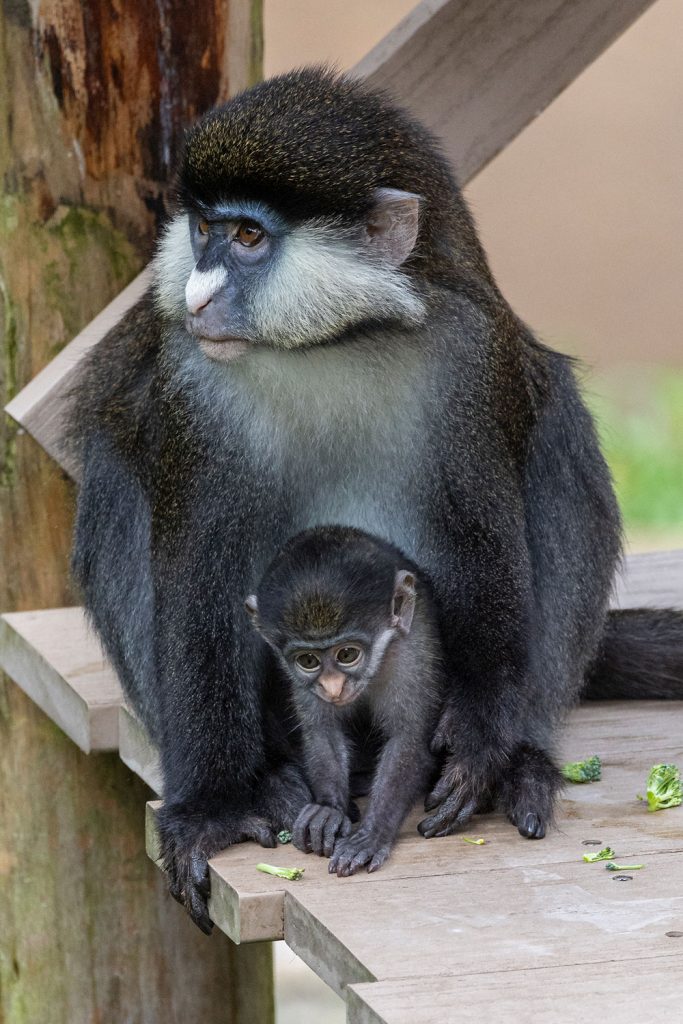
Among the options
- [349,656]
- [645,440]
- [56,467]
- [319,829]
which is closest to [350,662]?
[349,656]

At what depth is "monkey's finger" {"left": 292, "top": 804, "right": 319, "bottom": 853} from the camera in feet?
11.1

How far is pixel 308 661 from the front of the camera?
347 centimetres

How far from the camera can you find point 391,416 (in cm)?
362

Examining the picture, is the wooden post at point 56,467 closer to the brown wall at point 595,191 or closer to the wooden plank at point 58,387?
the wooden plank at point 58,387

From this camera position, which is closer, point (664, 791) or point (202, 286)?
point (202, 286)

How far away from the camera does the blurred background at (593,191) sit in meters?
13.9

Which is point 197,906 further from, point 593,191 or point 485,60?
point 593,191

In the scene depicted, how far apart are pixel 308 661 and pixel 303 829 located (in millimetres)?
345

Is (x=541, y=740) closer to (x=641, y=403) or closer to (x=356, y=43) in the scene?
(x=641, y=403)

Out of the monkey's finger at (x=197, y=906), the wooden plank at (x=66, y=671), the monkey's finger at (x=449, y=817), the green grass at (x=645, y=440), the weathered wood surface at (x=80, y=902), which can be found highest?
the monkey's finger at (x=449, y=817)

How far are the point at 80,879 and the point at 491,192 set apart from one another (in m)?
10.5

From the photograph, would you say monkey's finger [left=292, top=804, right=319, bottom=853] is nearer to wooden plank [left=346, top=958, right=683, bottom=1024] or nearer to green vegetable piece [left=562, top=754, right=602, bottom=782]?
green vegetable piece [left=562, top=754, right=602, bottom=782]

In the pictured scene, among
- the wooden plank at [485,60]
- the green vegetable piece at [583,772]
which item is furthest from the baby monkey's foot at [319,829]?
the wooden plank at [485,60]

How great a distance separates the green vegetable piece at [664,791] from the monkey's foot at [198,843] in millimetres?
797
